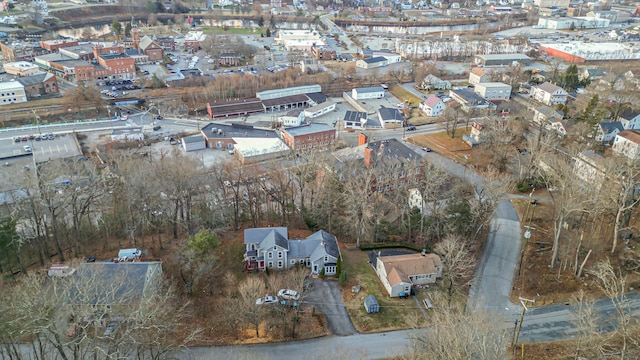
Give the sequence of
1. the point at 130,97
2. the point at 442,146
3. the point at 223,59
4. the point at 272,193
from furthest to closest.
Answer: the point at 223,59, the point at 130,97, the point at 442,146, the point at 272,193

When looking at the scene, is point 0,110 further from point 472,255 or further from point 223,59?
point 472,255

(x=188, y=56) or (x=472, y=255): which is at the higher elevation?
(x=188, y=56)

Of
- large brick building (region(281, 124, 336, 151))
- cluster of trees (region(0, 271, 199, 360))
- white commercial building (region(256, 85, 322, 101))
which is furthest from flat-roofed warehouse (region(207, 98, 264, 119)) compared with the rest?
cluster of trees (region(0, 271, 199, 360))

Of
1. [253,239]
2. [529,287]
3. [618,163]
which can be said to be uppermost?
[618,163]

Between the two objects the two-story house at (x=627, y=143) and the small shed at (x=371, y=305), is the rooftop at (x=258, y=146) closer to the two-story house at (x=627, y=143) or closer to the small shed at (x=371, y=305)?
the small shed at (x=371, y=305)

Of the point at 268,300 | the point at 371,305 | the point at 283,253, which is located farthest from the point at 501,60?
the point at 268,300

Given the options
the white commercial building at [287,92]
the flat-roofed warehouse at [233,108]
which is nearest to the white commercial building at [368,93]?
the white commercial building at [287,92]

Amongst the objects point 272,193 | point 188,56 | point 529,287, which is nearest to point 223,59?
point 188,56

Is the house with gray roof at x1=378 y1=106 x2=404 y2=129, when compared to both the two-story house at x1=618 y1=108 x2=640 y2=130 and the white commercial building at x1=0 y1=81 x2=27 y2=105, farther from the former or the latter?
the white commercial building at x1=0 y1=81 x2=27 y2=105
